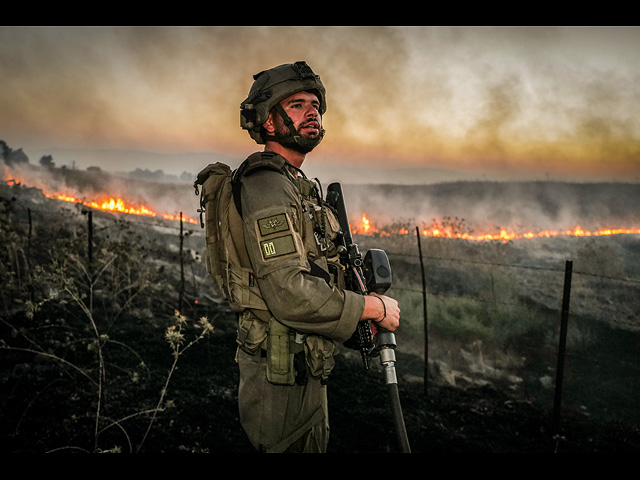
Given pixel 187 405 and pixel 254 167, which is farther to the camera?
pixel 187 405

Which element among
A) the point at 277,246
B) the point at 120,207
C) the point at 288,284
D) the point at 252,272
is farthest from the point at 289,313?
the point at 120,207

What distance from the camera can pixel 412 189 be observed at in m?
42.9

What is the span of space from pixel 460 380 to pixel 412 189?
122 ft

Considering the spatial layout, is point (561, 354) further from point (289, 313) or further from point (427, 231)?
point (427, 231)

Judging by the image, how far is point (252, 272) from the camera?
7.33 ft

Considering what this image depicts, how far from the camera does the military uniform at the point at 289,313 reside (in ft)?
6.21

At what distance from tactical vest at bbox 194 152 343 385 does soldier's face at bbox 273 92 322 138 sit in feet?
0.90

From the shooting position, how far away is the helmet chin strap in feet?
7.98

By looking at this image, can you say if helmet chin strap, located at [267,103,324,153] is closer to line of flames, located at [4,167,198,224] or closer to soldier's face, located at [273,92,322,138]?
soldier's face, located at [273,92,322,138]

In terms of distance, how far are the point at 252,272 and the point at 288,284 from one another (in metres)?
0.46

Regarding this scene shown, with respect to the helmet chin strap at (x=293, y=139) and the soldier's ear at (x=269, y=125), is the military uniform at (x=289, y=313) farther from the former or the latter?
the soldier's ear at (x=269, y=125)

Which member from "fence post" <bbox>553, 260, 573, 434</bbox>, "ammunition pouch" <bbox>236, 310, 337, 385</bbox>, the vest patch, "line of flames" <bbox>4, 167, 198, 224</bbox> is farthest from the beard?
"line of flames" <bbox>4, 167, 198, 224</bbox>

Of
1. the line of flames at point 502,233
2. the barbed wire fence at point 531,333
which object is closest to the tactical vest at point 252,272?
the barbed wire fence at point 531,333

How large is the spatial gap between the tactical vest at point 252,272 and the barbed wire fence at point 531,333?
4.29 meters
